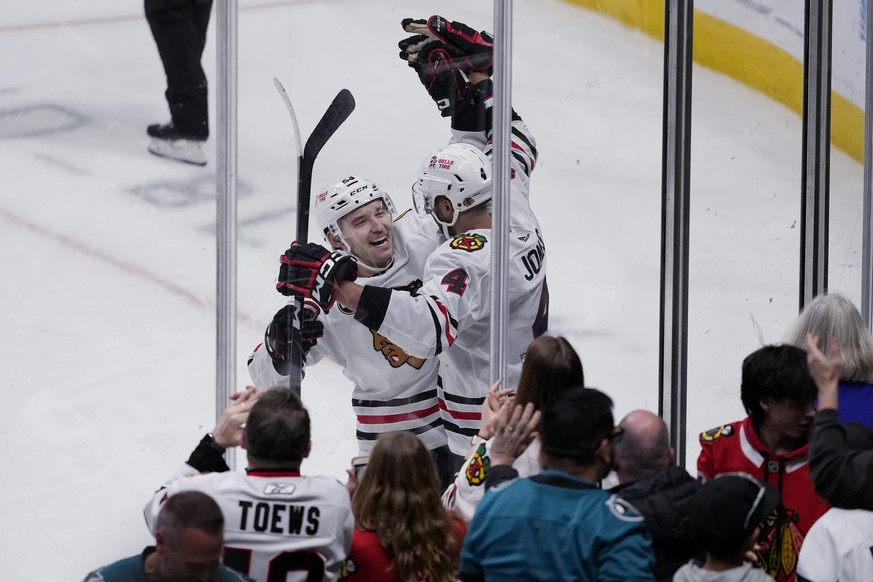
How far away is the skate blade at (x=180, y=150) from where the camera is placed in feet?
10.0

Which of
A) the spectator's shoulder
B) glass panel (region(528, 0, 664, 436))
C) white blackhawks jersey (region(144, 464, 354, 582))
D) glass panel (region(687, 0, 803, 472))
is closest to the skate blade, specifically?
glass panel (region(528, 0, 664, 436))

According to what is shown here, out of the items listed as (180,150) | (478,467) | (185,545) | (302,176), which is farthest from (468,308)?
(185,545)

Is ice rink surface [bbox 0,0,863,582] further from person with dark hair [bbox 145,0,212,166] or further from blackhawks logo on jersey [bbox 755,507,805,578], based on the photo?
blackhawks logo on jersey [bbox 755,507,805,578]

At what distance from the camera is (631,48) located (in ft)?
14.0

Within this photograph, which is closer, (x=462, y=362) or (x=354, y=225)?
(x=354, y=225)

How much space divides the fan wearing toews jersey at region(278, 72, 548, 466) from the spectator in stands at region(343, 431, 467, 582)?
92cm

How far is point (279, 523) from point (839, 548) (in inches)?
34.7

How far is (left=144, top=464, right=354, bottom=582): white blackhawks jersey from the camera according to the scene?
191cm

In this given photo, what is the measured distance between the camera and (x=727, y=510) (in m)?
1.80

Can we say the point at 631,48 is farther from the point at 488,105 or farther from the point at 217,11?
the point at 217,11

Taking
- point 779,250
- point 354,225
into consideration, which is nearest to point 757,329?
point 779,250

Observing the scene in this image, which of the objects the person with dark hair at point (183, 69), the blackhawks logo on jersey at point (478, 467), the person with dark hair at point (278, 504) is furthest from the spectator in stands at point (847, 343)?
the person with dark hair at point (183, 69)

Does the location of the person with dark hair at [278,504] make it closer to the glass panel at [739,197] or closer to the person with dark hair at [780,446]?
the person with dark hair at [780,446]

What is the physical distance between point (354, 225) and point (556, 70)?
4.32 feet
